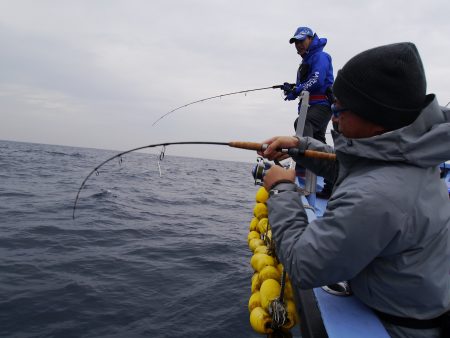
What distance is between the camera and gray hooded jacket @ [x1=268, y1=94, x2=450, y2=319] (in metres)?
1.36

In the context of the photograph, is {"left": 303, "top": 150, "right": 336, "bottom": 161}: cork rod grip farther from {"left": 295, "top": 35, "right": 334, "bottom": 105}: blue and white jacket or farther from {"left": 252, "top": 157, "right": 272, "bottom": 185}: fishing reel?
{"left": 295, "top": 35, "right": 334, "bottom": 105}: blue and white jacket

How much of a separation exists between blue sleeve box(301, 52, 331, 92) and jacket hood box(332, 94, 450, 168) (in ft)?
11.0

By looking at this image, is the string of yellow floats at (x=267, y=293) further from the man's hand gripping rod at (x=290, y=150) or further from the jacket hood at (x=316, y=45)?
the jacket hood at (x=316, y=45)

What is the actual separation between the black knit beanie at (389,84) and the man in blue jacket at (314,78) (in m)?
3.18

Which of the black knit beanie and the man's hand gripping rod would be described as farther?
the man's hand gripping rod

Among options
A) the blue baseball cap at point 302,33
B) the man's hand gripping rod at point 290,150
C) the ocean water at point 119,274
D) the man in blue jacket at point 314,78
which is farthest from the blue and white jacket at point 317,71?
the ocean water at point 119,274

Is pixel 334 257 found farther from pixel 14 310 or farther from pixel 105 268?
pixel 105 268

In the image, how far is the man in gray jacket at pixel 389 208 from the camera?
1375 millimetres

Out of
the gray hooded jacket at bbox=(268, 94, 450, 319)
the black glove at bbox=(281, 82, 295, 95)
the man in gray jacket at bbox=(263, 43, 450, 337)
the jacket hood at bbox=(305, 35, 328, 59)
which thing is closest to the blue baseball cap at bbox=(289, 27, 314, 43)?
the jacket hood at bbox=(305, 35, 328, 59)

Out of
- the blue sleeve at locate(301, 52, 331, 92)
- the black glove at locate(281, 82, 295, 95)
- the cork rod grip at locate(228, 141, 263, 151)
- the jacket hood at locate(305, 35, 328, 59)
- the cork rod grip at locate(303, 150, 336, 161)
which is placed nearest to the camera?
the cork rod grip at locate(303, 150, 336, 161)

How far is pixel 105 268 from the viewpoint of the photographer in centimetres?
558

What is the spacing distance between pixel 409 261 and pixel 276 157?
1.35m

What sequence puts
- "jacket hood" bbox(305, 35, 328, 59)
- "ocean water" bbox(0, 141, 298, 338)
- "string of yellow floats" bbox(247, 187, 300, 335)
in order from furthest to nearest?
"jacket hood" bbox(305, 35, 328, 59) → "ocean water" bbox(0, 141, 298, 338) → "string of yellow floats" bbox(247, 187, 300, 335)

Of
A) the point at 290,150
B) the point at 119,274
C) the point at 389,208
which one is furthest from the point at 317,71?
the point at 119,274
